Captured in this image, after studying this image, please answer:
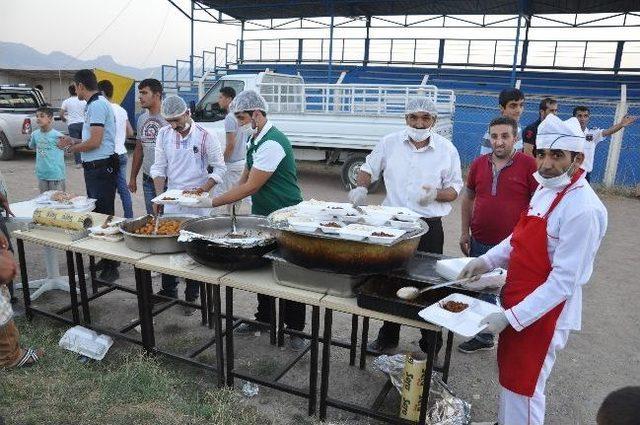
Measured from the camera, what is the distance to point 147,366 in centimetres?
324

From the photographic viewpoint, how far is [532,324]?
2.14 metres

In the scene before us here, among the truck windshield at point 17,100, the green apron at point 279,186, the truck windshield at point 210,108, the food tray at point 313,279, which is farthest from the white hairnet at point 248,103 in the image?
the truck windshield at point 17,100

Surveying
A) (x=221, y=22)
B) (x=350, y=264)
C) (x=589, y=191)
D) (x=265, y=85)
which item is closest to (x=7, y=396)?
(x=350, y=264)

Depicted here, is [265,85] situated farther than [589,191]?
Yes

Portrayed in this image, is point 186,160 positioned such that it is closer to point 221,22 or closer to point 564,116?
point 564,116

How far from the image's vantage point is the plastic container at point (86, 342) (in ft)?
11.3

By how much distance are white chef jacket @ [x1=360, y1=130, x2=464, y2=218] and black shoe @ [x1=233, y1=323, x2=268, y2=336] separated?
1.64 meters

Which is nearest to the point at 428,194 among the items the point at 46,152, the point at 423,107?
the point at 423,107

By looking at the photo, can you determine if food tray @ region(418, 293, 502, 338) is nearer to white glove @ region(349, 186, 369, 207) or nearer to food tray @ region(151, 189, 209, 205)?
white glove @ region(349, 186, 369, 207)

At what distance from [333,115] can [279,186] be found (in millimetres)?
6342

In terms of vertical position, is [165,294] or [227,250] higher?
[227,250]

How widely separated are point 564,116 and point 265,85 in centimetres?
925

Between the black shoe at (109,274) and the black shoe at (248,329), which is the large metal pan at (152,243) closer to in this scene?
the black shoe at (248,329)

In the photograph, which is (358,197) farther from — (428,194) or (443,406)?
(443,406)
